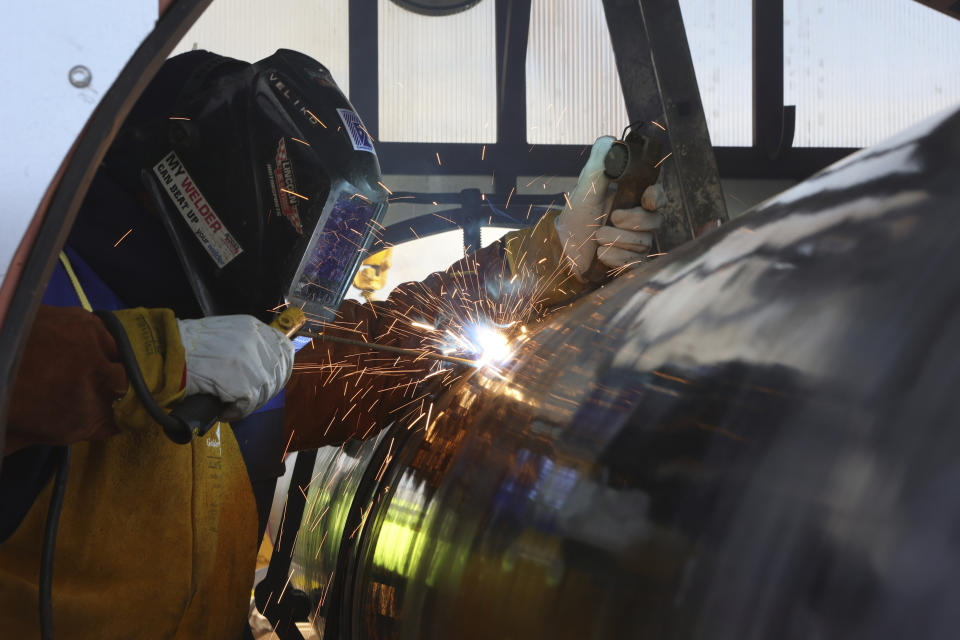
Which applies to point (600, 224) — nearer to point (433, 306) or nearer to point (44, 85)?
point (433, 306)

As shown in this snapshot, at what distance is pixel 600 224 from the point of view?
1.60 meters

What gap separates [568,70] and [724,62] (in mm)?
1039

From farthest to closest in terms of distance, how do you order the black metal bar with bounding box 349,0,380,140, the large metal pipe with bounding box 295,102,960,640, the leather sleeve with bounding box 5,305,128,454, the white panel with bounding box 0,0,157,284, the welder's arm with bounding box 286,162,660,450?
the black metal bar with bounding box 349,0,380,140 → the welder's arm with bounding box 286,162,660,450 → the leather sleeve with bounding box 5,305,128,454 → the white panel with bounding box 0,0,157,284 → the large metal pipe with bounding box 295,102,960,640

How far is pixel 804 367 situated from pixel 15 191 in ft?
2.05

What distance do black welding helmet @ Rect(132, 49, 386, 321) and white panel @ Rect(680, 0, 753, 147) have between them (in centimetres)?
363

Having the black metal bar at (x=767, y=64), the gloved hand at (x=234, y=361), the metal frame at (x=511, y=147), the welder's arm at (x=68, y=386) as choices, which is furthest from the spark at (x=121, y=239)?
the black metal bar at (x=767, y=64)

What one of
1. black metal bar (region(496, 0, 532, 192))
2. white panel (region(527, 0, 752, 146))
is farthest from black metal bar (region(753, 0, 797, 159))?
black metal bar (region(496, 0, 532, 192))

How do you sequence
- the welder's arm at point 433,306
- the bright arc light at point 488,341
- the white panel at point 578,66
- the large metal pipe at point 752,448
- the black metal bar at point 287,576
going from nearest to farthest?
the large metal pipe at point 752,448, the bright arc light at point 488,341, the welder's arm at point 433,306, the black metal bar at point 287,576, the white panel at point 578,66

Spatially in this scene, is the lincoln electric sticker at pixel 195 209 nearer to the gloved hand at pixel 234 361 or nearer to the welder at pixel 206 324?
the welder at pixel 206 324

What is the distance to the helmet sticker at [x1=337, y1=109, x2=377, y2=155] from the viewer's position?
1623mm

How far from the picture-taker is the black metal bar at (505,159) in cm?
457

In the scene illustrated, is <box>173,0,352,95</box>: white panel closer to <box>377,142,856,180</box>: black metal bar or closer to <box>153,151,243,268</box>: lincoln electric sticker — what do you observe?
<box>377,142,856,180</box>: black metal bar

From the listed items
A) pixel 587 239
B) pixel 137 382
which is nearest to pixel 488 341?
pixel 587 239

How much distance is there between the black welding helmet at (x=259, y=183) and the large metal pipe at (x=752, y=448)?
86 cm
